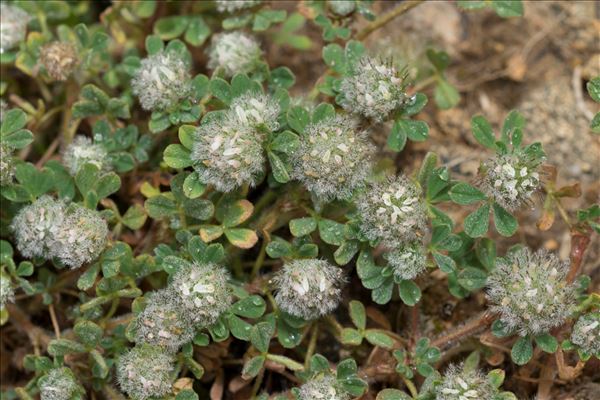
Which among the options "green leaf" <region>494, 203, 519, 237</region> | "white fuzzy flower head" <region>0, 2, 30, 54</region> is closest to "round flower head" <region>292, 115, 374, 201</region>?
"green leaf" <region>494, 203, 519, 237</region>

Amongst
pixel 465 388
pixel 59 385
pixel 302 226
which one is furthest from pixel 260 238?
pixel 465 388

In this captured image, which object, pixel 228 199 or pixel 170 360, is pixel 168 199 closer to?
pixel 228 199

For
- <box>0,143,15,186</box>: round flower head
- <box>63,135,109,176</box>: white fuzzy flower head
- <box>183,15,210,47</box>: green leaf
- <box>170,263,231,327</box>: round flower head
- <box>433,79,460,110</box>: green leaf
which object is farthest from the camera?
<box>433,79,460,110</box>: green leaf

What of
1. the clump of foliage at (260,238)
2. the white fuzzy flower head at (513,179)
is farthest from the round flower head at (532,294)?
the white fuzzy flower head at (513,179)

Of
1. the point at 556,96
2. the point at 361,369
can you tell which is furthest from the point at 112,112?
the point at 556,96

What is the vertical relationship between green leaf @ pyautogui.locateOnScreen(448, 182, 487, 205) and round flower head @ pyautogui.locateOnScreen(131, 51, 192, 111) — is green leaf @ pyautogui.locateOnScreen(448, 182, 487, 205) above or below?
below

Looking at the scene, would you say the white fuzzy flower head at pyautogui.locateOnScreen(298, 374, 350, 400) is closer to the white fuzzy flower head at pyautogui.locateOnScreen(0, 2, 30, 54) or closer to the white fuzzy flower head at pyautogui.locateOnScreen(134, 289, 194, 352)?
the white fuzzy flower head at pyautogui.locateOnScreen(134, 289, 194, 352)
